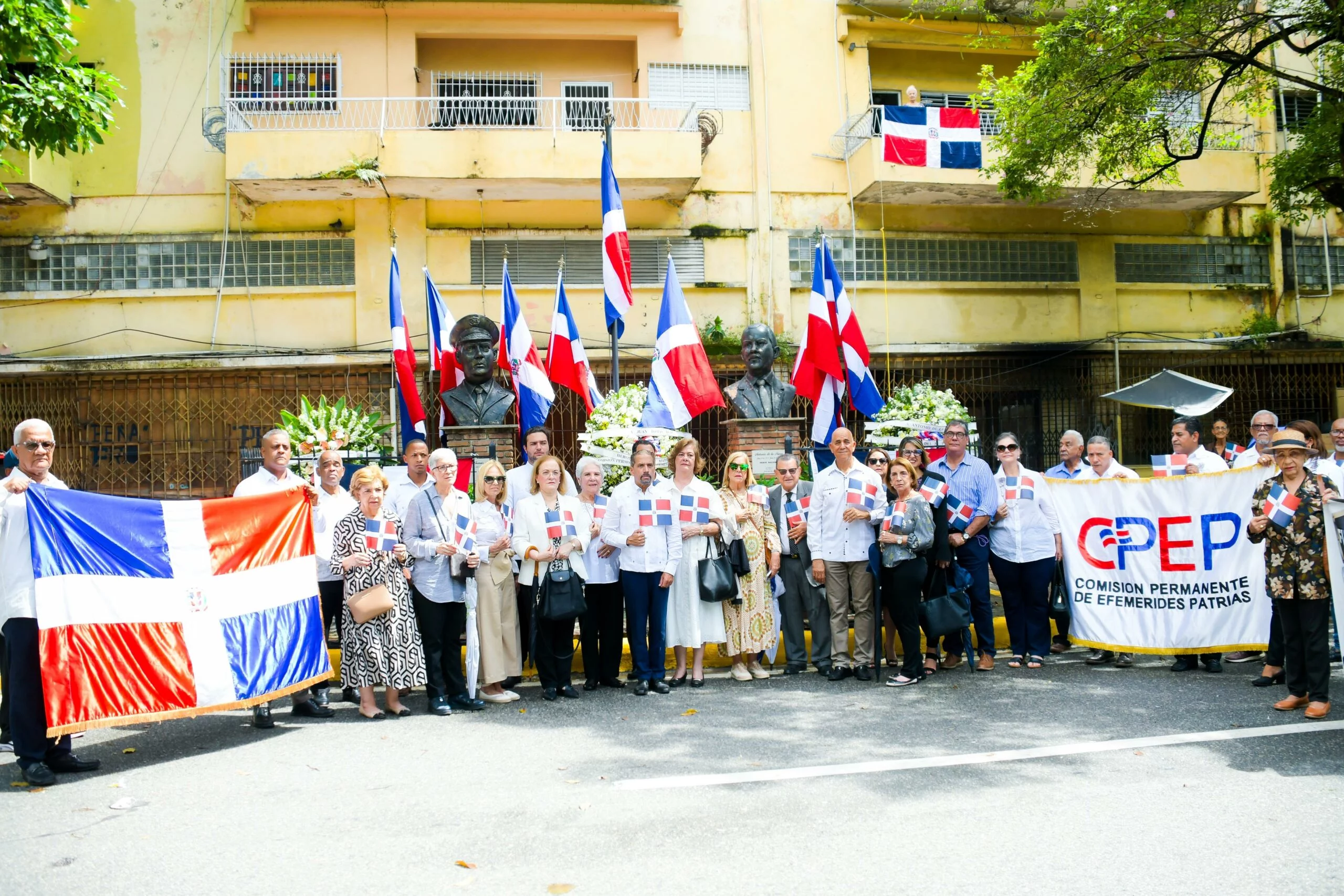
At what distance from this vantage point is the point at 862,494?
823 cm

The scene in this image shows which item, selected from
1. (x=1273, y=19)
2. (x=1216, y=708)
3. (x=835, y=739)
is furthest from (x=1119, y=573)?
(x=1273, y=19)

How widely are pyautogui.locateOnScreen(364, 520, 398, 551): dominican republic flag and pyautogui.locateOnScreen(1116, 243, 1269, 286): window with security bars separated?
46.6ft

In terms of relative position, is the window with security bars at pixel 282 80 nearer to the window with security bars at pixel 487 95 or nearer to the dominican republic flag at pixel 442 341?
the window with security bars at pixel 487 95

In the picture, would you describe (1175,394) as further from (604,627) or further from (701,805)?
(701,805)

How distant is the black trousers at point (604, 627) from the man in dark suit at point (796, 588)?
1407 mm

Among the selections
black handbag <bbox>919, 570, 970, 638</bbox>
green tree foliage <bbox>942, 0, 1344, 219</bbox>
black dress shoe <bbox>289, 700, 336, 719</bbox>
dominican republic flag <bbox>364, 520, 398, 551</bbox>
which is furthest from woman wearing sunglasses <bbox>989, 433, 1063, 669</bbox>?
green tree foliage <bbox>942, 0, 1344, 219</bbox>

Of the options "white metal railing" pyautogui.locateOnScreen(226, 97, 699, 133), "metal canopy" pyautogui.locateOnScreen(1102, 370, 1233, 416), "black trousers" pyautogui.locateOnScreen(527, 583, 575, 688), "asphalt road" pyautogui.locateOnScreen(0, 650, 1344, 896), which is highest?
"white metal railing" pyautogui.locateOnScreen(226, 97, 699, 133)

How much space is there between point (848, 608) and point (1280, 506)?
3.05 metres

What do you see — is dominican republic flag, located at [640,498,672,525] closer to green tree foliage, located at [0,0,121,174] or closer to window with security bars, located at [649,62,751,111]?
green tree foliage, located at [0,0,121,174]

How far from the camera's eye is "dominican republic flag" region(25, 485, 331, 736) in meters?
6.00

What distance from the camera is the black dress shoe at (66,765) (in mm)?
6031

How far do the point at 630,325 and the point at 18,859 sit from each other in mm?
12489

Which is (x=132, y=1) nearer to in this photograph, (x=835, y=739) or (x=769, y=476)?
(x=769, y=476)

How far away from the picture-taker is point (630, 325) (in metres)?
16.3
